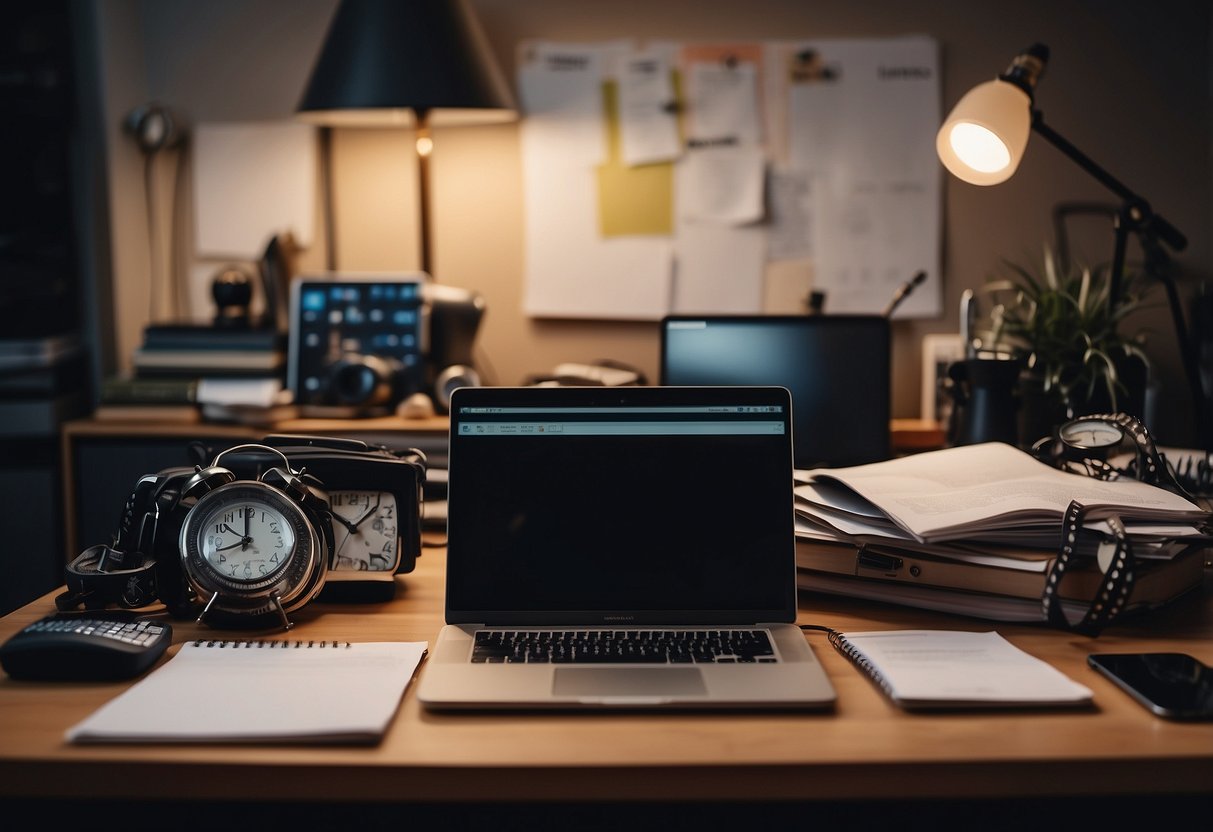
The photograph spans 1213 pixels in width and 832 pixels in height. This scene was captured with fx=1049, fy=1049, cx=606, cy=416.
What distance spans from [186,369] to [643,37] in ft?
4.29

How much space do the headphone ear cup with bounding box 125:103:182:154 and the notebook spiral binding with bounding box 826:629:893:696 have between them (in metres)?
2.10

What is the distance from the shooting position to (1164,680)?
2.96 feet

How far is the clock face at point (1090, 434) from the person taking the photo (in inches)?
49.5

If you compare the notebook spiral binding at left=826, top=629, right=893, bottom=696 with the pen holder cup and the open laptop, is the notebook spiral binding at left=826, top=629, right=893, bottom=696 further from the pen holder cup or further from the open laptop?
the pen holder cup

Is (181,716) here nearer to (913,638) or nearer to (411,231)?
(913,638)

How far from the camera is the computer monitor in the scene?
5.79ft

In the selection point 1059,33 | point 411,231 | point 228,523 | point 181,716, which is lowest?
point 181,716

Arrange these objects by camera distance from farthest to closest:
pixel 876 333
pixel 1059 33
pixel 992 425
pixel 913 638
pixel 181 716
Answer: pixel 1059 33
pixel 876 333
pixel 992 425
pixel 913 638
pixel 181 716

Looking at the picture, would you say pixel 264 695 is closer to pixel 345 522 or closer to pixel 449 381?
pixel 345 522

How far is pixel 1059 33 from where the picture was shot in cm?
248

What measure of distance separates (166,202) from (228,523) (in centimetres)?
182

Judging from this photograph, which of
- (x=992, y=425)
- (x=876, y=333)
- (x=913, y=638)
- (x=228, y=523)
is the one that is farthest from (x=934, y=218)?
(x=228, y=523)

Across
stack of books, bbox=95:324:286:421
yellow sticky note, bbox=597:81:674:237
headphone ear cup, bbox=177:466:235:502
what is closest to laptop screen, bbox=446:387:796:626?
headphone ear cup, bbox=177:466:235:502

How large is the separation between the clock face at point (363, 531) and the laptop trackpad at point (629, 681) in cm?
34
